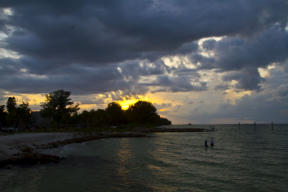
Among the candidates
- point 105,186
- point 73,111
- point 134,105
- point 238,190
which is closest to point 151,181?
point 105,186

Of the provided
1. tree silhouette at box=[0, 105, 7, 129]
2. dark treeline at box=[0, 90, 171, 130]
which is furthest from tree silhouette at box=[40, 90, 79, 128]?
tree silhouette at box=[0, 105, 7, 129]

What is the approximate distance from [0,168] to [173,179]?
57.6ft

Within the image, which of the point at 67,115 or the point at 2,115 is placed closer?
the point at 67,115

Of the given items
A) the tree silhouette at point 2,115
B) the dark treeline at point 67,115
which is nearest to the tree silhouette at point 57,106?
the dark treeline at point 67,115

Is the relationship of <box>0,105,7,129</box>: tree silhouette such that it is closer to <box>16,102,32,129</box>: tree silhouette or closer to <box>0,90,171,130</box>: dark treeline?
<box>0,90,171,130</box>: dark treeline

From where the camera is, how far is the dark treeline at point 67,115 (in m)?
86.3

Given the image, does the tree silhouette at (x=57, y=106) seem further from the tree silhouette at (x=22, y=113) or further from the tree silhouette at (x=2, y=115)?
the tree silhouette at (x=2, y=115)

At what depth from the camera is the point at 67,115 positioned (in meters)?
88.7

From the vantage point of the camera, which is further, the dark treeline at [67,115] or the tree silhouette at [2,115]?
the tree silhouette at [2,115]

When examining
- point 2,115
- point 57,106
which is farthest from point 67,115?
point 2,115

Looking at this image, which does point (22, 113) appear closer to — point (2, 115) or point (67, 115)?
point (67, 115)

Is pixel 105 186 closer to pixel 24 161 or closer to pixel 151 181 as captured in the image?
pixel 151 181

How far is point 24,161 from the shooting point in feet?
84.6

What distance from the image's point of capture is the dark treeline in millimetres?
86312
